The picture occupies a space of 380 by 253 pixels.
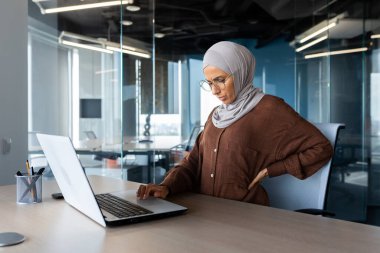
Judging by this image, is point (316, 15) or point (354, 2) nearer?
point (354, 2)

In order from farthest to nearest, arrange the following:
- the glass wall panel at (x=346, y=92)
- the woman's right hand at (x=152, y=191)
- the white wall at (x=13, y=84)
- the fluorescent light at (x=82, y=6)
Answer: the glass wall panel at (x=346, y=92), the fluorescent light at (x=82, y=6), the white wall at (x=13, y=84), the woman's right hand at (x=152, y=191)

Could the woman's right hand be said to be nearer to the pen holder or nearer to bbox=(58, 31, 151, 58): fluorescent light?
the pen holder

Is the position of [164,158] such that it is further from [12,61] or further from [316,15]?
[12,61]

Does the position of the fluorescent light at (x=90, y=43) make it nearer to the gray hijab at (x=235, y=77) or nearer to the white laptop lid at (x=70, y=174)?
the gray hijab at (x=235, y=77)

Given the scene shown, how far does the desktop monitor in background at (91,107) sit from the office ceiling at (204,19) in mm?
774

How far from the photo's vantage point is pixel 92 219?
1.16m

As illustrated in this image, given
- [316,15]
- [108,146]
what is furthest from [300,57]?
[108,146]

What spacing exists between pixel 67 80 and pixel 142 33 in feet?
5.50

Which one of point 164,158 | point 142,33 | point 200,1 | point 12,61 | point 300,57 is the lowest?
point 164,158

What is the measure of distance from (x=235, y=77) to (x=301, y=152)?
0.42 m

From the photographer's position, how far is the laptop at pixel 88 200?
1057mm

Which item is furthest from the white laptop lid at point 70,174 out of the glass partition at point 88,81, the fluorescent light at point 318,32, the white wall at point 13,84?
the fluorescent light at point 318,32

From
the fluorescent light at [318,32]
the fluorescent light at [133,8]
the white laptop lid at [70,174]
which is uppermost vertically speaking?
the fluorescent light at [133,8]

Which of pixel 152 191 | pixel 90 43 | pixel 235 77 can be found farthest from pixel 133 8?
pixel 152 191
